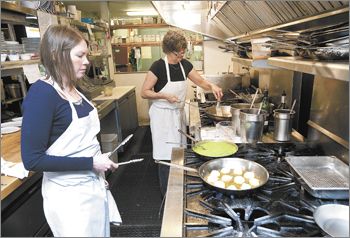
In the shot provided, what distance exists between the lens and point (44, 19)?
8.45 ft

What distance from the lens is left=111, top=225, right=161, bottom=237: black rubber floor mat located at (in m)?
2.14

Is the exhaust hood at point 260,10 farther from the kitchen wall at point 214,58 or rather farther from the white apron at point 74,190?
the kitchen wall at point 214,58

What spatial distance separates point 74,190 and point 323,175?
1169 mm

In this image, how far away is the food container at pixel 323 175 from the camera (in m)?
1.04

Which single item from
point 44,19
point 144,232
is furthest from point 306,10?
point 44,19

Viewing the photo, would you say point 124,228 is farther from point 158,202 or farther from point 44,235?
point 44,235

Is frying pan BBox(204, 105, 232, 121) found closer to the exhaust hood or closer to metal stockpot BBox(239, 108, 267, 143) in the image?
metal stockpot BBox(239, 108, 267, 143)

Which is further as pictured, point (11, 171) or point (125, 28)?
point (125, 28)

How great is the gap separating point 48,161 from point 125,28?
4.68 meters

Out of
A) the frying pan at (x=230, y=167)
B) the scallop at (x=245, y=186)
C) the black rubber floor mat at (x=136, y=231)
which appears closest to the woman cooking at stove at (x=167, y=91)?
the black rubber floor mat at (x=136, y=231)

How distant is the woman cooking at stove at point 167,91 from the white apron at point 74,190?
3.62 ft

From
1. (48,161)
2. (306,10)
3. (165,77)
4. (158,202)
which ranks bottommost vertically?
(158,202)

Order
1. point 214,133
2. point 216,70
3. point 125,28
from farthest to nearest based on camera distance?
1. point 125,28
2. point 216,70
3. point 214,133

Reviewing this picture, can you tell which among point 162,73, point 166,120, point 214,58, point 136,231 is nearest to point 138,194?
point 136,231
